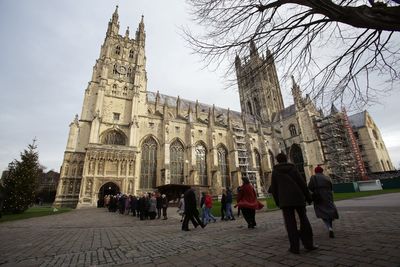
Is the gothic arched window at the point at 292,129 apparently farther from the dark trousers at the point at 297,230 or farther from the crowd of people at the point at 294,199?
the dark trousers at the point at 297,230

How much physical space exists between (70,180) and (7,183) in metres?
5.16

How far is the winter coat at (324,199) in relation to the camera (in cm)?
399

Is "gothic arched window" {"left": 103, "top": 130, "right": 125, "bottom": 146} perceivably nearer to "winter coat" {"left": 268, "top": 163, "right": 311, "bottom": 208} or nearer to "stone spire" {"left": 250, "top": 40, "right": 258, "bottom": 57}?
"stone spire" {"left": 250, "top": 40, "right": 258, "bottom": 57}

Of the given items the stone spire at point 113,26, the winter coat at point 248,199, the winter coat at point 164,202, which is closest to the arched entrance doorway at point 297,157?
the winter coat at point 164,202

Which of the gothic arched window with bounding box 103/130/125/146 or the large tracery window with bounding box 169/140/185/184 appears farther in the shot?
the large tracery window with bounding box 169/140/185/184

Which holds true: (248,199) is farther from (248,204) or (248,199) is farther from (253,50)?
(253,50)

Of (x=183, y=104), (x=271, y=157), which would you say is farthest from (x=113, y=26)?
(x=271, y=157)

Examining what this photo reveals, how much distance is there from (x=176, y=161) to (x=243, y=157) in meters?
11.2

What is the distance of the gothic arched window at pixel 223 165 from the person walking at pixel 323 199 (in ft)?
85.8

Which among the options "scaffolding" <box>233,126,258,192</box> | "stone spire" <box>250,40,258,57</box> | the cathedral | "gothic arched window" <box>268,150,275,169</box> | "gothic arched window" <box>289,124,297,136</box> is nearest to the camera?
"stone spire" <box>250,40,258,57</box>

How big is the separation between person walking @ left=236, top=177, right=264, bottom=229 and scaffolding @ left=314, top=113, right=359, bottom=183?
34311mm

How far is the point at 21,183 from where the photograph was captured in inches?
670

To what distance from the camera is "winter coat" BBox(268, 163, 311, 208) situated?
10.4 ft

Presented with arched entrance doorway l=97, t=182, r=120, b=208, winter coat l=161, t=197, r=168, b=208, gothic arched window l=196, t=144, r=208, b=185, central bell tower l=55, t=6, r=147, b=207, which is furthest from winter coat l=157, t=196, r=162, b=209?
gothic arched window l=196, t=144, r=208, b=185
